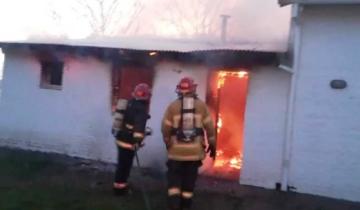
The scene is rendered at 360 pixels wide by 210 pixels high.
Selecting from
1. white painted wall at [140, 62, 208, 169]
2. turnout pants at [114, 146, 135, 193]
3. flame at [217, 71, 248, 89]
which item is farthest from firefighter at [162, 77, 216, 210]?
flame at [217, 71, 248, 89]

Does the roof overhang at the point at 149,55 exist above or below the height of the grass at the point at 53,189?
above

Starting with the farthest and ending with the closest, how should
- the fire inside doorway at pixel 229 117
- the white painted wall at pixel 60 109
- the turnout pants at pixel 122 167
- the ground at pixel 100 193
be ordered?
1. the white painted wall at pixel 60 109
2. the fire inside doorway at pixel 229 117
3. the turnout pants at pixel 122 167
4. the ground at pixel 100 193

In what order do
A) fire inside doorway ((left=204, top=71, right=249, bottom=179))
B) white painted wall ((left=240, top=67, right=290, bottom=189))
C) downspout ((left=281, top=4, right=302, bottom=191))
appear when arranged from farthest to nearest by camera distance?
fire inside doorway ((left=204, top=71, right=249, bottom=179)) → white painted wall ((left=240, top=67, right=290, bottom=189)) → downspout ((left=281, top=4, right=302, bottom=191))

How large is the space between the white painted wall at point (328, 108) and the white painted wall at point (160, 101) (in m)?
2.77

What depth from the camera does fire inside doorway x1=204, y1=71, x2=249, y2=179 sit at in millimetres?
11961

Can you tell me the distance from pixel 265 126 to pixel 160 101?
2478 mm

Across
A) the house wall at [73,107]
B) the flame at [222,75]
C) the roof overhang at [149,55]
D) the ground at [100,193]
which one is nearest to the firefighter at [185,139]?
the ground at [100,193]

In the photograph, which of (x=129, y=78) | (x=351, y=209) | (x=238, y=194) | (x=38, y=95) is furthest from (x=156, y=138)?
(x=351, y=209)

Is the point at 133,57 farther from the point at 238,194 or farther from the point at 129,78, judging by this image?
the point at 238,194

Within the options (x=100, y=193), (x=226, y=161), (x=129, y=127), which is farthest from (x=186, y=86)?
(x=226, y=161)

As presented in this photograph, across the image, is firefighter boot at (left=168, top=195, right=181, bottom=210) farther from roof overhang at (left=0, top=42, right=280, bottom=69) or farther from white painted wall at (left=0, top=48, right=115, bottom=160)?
white painted wall at (left=0, top=48, right=115, bottom=160)

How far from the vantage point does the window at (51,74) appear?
43.8 feet

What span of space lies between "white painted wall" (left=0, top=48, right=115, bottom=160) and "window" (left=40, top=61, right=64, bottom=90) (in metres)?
0.12

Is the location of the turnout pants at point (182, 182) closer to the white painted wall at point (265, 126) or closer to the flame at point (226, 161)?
the white painted wall at point (265, 126)
